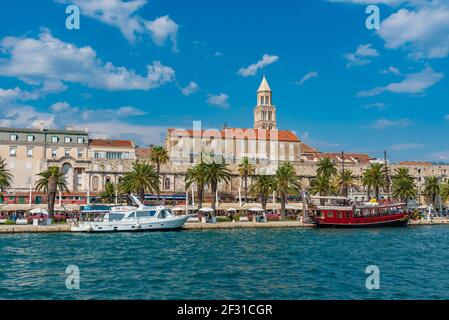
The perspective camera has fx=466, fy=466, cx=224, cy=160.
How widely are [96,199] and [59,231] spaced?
37.4 m

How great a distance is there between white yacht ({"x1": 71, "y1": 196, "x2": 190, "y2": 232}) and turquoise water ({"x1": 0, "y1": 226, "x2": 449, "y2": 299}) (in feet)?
31.7

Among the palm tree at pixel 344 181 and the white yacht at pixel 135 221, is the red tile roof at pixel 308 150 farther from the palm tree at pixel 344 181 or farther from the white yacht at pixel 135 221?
the white yacht at pixel 135 221

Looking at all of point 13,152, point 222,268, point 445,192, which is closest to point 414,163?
point 445,192

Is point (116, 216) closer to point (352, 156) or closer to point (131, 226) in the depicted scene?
point (131, 226)

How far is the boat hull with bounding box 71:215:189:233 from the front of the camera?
57.9 metres

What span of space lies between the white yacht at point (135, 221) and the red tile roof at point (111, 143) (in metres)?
49.8

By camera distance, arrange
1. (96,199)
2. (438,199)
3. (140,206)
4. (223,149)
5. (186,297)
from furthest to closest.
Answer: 1. (223,149)
2. (438,199)
3. (96,199)
4. (140,206)
5. (186,297)

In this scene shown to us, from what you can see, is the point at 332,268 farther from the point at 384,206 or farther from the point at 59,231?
the point at 384,206

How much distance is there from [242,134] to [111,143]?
36.8m

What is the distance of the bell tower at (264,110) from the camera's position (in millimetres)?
162500

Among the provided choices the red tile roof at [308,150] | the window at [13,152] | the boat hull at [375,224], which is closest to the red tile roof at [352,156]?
the red tile roof at [308,150]
